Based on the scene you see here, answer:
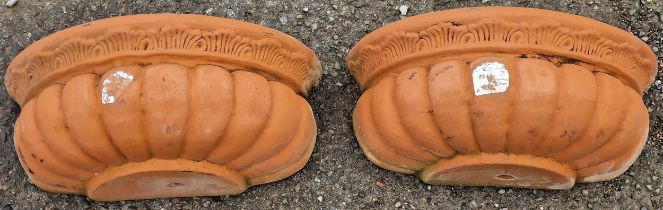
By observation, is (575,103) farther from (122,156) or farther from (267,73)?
(122,156)

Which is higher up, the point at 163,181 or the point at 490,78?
the point at 490,78

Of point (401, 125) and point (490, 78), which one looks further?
point (401, 125)

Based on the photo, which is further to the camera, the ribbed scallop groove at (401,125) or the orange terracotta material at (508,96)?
the ribbed scallop groove at (401,125)

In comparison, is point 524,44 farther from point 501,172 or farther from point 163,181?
point 163,181

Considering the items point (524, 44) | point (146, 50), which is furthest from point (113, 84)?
point (524, 44)

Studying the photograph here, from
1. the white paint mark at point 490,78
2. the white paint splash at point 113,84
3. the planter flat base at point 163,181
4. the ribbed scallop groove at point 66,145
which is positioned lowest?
the planter flat base at point 163,181

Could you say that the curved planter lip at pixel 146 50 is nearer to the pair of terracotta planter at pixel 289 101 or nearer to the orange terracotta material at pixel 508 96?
the pair of terracotta planter at pixel 289 101

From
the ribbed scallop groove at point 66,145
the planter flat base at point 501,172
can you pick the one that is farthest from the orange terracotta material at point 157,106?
the planter flat base at point 501,172
